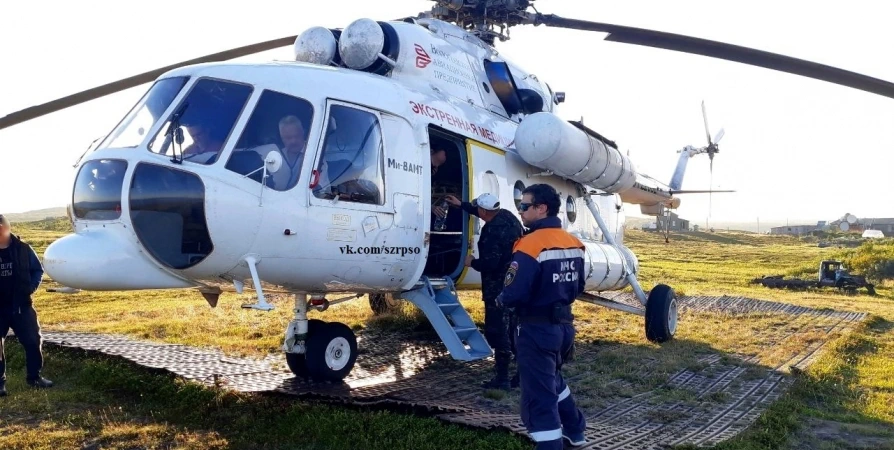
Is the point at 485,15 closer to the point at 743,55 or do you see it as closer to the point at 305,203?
the point at 743,55

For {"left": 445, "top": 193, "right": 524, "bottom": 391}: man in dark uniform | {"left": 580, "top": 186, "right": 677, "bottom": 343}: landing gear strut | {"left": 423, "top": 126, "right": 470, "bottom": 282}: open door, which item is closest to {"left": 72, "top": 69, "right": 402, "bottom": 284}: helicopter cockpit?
{"left": 445, "top": 193, "right": 524, "bottom": 391}: man in dark uniform

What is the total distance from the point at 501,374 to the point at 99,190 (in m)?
4.09

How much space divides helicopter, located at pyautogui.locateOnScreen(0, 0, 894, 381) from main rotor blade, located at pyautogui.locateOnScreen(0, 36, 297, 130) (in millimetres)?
18

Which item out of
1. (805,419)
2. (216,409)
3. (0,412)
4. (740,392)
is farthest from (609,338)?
(0,412)

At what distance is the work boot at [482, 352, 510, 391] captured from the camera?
24.6 feet

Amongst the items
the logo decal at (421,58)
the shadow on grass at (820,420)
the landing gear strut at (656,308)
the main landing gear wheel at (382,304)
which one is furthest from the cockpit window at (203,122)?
the main landing gear wheel at (382,304)

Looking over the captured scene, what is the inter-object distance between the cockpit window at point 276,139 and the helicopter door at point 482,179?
88.6 inches

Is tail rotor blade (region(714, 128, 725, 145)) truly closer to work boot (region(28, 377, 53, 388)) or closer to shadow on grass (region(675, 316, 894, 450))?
shadow on grass (region(675, 316, 894, 450))

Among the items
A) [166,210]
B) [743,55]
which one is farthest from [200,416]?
[743,55]

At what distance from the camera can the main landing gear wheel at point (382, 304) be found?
1246 cm

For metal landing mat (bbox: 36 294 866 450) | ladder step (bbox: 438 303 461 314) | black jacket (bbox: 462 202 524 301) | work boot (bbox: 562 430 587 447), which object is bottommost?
metal landing mat (bbox: 36 294 866 450)

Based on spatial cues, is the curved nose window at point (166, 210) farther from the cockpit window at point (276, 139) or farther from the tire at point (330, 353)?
the tire at point (330, 353)

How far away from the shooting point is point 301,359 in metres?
7.35

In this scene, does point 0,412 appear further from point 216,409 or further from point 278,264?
point 278,264
